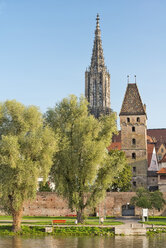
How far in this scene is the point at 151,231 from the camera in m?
34.1

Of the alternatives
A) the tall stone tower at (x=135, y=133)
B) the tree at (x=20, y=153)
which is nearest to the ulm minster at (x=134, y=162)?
the tall stone tower at (x=135, y=133)

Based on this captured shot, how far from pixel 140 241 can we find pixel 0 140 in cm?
1385

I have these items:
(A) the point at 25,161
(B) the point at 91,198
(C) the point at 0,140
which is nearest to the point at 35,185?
→ (A) the point at 25,161

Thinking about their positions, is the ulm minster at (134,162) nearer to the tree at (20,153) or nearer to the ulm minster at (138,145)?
the ulm minster at (138,145)

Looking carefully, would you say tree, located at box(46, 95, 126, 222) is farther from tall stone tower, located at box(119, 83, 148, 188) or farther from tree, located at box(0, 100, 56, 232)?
tall stone tower, located at box(119, 83, 148, 188)

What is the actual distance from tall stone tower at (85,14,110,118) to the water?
107224 millimetres

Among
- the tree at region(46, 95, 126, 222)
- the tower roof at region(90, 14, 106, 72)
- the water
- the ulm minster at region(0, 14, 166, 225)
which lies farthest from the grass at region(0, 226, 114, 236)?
the tower roof at region(90, 14, 106, 72)

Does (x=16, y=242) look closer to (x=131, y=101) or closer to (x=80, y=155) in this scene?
(x=80, y=155)

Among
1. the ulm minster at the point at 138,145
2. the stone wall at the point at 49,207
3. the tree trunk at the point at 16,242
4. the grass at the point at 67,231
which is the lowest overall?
the tree trunk at the point at 16,242

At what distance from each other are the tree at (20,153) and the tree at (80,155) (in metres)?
3.23

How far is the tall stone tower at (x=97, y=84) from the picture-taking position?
456 feet

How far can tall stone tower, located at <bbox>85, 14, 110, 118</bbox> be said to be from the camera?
139 meters

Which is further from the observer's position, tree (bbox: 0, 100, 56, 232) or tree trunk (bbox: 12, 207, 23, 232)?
tree trunk (bbox: 12, 207, 23, 232)

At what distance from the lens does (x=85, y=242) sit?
27.7 metres
